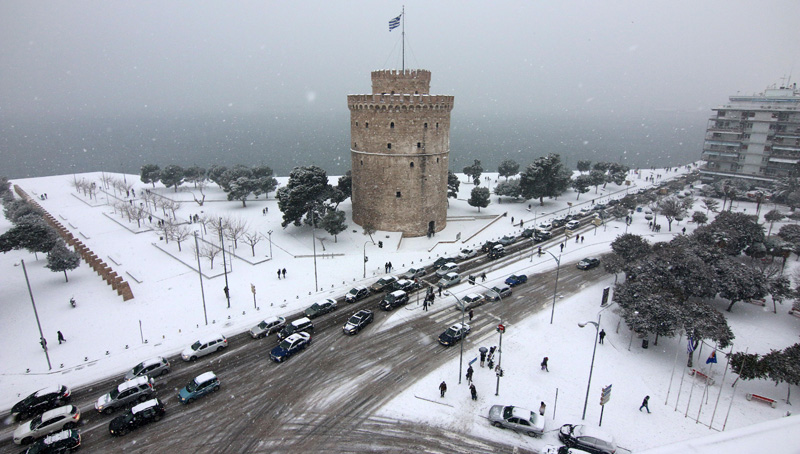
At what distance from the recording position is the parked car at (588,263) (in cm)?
4025

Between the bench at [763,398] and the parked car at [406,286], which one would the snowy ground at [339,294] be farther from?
the parked car at [406,286]

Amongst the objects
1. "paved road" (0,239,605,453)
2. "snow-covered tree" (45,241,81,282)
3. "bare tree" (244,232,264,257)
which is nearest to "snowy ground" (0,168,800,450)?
"bare tree" (244,232,264,257)

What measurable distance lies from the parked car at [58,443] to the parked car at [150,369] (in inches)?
184

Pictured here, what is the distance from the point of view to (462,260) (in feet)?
141

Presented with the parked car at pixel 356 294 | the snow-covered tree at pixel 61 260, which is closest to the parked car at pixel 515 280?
the parked car at pixel 356 294

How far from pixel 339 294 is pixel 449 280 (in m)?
9.42

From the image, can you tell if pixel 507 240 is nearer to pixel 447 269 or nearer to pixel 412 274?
pixel 447 269

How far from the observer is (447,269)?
129 ft

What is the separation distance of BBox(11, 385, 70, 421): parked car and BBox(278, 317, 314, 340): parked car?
1159 centimetres

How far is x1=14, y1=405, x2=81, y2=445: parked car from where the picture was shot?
65.2 ft

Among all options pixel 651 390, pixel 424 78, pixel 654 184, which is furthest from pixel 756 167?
pixel 651 390

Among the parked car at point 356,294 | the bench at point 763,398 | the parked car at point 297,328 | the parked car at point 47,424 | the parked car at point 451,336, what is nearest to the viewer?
the parked car at point 47,424

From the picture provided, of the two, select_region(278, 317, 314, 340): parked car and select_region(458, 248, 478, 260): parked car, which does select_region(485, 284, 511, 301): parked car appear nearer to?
select_region(458, 248, 478, 260): parked car

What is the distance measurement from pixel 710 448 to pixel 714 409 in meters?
23.3
